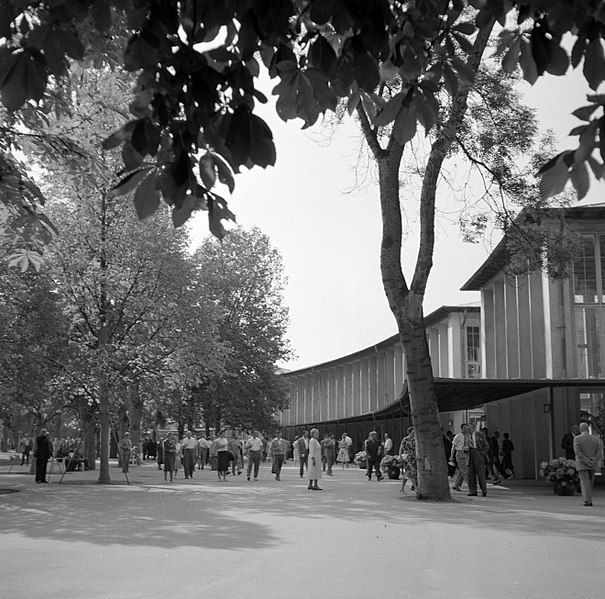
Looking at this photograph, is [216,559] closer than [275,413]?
Yes

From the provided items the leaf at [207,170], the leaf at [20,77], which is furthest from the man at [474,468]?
the leaf at [20,77]

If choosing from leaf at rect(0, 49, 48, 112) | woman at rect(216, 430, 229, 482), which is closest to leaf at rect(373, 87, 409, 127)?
leaf at rect(0, 49, 48, 112)

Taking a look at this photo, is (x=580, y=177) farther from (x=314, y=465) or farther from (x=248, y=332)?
(x=248, y=332)

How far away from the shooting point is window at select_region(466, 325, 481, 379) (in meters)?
58.4

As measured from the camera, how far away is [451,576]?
34.3ft

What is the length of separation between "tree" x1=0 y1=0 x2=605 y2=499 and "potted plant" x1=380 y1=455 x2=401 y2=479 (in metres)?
31.7

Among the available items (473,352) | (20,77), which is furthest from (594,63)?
(473,352)

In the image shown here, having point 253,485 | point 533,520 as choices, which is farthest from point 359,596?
point 253,485

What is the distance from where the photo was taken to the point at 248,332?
61281 mm

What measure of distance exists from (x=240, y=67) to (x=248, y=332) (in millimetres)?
56829

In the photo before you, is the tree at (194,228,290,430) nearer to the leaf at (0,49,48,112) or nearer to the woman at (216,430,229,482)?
the woman at (216,430,229,482)

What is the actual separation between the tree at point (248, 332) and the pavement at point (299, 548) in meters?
37.2

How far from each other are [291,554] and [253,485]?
770 inches

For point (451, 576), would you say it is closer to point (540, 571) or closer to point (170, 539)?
point (540, 571)
